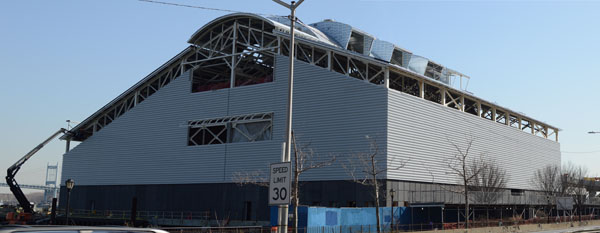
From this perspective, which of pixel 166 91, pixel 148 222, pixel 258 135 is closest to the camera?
pixel 258 135

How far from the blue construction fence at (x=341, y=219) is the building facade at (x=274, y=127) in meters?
2.48

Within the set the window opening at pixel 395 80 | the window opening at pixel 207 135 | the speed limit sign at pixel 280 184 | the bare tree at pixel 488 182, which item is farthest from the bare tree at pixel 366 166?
the speed limit sign at pixel 280 184

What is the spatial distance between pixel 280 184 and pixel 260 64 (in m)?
52.8

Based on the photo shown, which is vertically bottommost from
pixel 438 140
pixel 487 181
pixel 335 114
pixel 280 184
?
pixel 280 184

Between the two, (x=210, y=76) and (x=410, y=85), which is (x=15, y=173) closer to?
(x=210, y=76)

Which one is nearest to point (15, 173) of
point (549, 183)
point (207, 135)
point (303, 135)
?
point (207, 135)

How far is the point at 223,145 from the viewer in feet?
205

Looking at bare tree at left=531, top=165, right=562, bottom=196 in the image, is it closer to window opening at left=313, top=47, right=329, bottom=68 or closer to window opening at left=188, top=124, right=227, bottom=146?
window opening at left=313, top=47, right=329, bottom=68

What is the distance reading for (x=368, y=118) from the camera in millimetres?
53781

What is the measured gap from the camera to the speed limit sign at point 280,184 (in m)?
14.8

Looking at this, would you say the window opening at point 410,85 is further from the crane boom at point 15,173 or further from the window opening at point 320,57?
the crane boom at point 15,173

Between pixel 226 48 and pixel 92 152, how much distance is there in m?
24.4

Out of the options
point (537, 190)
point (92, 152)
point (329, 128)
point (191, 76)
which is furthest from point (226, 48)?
point (537, 190)

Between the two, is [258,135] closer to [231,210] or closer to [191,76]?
[231,210]
